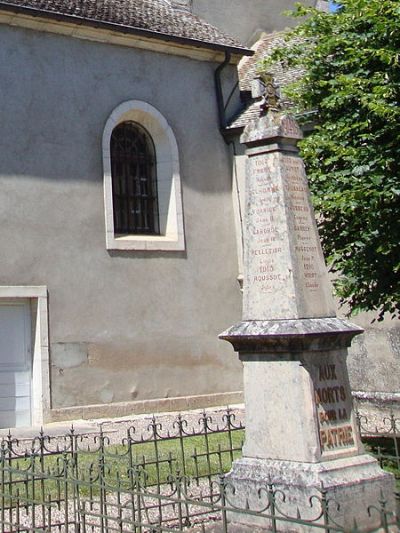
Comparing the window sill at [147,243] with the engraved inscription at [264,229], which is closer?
the engraved inscription at [264,229]

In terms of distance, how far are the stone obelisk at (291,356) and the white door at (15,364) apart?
339 inches

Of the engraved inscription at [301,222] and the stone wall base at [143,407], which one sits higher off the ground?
the engraved inscription at [301,222]

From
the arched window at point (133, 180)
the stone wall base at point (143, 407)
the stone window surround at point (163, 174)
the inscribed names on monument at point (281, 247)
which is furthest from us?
the arched window at point (133, 180)

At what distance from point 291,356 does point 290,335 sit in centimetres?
22

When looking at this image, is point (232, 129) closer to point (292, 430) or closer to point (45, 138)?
point (45, 138)

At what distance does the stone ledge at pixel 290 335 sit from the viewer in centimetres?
602

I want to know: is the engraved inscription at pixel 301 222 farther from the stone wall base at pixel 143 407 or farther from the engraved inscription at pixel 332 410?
the stone wall base at pixel 143 407

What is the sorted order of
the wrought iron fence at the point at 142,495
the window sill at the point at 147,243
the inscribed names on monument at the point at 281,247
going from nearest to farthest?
1. the wrought iron fence at the point at 142,495
2. the inscribed names on monument at the point at 281,247
3. the window sill at the point at 147,243

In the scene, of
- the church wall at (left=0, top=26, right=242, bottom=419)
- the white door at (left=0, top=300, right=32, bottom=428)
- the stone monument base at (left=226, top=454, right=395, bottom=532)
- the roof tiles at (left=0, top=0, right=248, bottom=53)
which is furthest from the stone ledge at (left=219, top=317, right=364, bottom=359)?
the roof tiles at (left=0, top=0, right=248, bottom=53)

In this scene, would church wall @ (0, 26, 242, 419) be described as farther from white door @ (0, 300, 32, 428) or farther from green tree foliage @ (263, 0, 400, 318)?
green tree foliage @ (263, 0, 400, 318)

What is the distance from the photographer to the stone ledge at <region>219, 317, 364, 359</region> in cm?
602

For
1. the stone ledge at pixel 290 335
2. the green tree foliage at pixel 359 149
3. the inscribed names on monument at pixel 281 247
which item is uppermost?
the green tree foliage at pixel 359 149

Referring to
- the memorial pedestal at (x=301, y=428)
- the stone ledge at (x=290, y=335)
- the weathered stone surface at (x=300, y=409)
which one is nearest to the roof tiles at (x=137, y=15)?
the stone ledge at (x=290, y=335)

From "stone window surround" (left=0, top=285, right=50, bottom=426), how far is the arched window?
2453 mm
